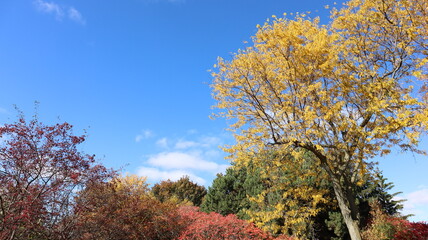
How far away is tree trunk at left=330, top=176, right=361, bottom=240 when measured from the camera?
8.52 metres

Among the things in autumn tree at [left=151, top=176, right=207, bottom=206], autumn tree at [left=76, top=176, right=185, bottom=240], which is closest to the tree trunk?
autumn tree at [left=76, top=176, right=185, bottom=240]

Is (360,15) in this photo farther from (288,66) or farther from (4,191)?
(4,191)

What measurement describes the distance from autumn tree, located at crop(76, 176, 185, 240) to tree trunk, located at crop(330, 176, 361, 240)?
6.37 meters

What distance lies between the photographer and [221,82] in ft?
32.7

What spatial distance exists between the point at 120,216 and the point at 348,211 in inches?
309

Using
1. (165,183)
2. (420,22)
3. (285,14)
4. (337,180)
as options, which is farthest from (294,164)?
(165,183)

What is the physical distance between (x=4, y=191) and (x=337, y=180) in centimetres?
974

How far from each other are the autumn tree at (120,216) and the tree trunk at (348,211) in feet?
20.9

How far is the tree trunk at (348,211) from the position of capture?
8.52 meters

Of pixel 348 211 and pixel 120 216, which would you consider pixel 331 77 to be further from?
pixel 120 216

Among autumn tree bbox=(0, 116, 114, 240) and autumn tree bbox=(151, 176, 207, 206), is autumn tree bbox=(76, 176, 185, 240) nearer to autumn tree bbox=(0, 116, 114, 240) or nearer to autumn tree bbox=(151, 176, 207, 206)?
autumn tree bbox=(0, 116, 114, 240)

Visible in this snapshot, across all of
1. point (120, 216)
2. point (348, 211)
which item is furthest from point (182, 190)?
point (348, 211)

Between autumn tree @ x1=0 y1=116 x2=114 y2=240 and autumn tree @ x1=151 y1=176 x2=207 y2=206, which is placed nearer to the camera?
autumn tree @ x1=0 y1=116 x2=114 y2=240

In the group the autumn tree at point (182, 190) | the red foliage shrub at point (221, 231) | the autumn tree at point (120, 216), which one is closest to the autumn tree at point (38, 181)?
the autumn tree at point (120, 216)
